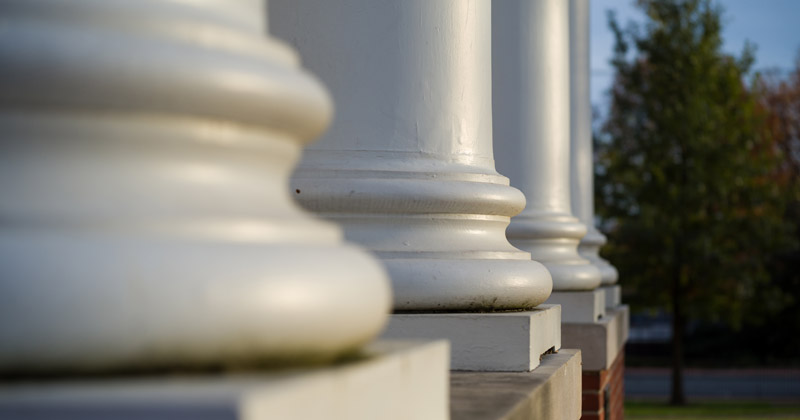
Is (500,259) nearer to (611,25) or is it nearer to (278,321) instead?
(278,321)

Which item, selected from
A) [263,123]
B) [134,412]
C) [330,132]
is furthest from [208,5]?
[330,132]

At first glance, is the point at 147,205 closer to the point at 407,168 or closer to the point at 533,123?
the point at 407,168

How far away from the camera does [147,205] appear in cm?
378

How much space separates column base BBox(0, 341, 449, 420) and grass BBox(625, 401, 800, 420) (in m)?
45.0

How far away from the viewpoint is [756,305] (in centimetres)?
6041

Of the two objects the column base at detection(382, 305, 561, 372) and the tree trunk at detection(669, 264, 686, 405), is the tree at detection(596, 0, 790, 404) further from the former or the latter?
the column base at detection(382, 305, 561, 372)

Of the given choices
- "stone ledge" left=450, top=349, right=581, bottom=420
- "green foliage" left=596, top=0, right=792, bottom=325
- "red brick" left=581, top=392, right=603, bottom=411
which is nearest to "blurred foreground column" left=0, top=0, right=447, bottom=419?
"stone ledge" left=450, top=349, right=581, bottom=420

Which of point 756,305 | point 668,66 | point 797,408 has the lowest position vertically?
point 797,408

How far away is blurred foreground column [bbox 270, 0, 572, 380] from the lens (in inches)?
333

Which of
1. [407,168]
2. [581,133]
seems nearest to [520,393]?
[407,168]

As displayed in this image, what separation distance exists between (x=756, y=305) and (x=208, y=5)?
59520 millimetres

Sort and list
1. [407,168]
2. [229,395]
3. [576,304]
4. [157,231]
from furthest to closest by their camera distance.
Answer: [576,304], [407,168], [157,231], [229,395]

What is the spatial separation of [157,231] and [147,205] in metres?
0.12

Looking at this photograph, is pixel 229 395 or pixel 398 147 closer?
pixel 229 395
